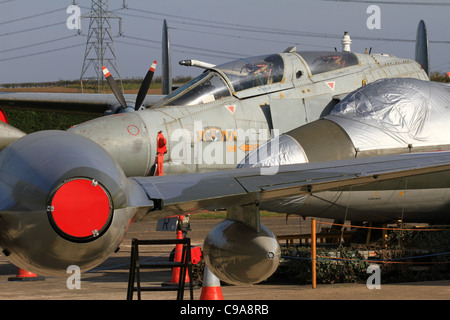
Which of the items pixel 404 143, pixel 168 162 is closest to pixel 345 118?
pixel 404 143

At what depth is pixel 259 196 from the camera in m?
4.14

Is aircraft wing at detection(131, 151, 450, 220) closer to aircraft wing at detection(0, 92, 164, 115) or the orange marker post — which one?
the orange marker post

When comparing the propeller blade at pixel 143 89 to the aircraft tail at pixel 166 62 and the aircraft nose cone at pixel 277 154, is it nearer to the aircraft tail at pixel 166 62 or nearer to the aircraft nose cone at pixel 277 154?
the aircraft nose cone at pixel 277 154

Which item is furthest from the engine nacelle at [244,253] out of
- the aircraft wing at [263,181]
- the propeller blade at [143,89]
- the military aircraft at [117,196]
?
the propeller blade at [143,89]

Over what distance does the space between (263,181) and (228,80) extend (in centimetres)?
856

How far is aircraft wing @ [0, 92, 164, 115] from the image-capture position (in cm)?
2544

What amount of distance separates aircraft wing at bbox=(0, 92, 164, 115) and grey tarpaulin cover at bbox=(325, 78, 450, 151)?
14.8 m

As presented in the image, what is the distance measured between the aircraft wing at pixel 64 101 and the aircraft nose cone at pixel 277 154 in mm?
15216

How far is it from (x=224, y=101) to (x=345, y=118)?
228cm

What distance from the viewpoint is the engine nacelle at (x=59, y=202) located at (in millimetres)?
2846

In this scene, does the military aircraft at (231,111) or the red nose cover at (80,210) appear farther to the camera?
the military aircraft at (231,111)

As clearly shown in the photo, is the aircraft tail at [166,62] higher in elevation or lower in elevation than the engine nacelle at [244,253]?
higher
